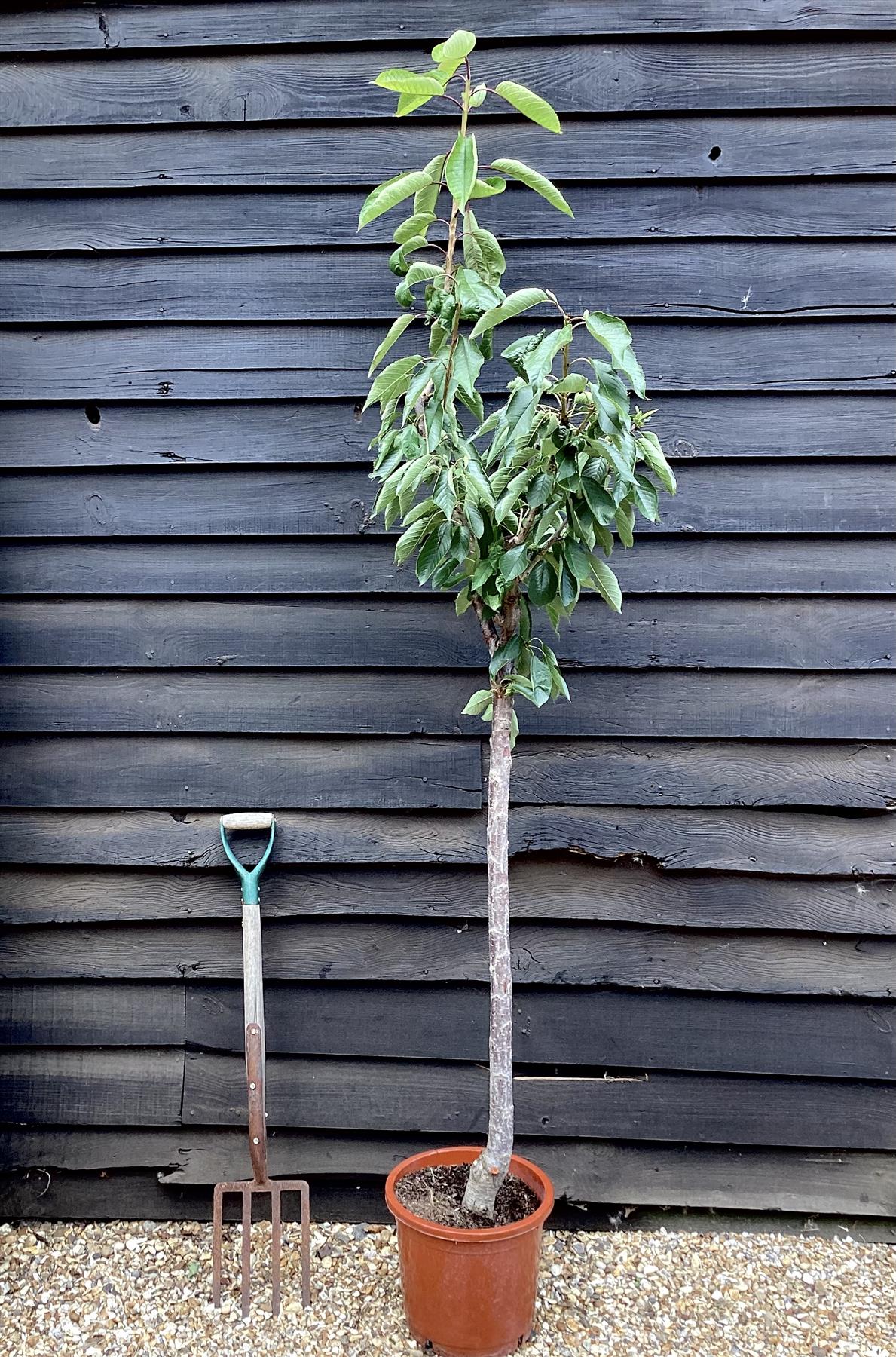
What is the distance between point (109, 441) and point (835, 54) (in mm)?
1830

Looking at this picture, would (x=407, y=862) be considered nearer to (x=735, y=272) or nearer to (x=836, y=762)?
(x=836, y=762)

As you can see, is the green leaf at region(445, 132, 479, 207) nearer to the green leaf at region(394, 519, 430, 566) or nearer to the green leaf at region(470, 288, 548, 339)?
the green leaf at region(470, 288, 548, 339)

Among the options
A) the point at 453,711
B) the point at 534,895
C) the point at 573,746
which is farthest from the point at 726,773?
the point at 453,711

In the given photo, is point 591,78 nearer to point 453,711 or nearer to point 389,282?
point 389,282

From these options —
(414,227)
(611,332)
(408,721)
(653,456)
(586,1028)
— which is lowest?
(586,1028)

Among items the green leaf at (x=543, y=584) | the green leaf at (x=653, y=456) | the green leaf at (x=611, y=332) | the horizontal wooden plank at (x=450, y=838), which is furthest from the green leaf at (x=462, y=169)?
the horizontal wooden plank at (x=450, y=838)

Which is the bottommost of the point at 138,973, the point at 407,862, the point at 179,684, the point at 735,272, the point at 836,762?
the point at 138,973

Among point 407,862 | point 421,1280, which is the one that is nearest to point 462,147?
point 407,862

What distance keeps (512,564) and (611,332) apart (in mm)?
398

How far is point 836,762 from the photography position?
1953mm

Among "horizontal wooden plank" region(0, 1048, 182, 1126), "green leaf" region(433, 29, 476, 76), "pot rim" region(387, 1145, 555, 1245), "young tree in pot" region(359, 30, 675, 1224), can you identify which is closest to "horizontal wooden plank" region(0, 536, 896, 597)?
"young tree in pot" region(359, 30, 675, 1224)

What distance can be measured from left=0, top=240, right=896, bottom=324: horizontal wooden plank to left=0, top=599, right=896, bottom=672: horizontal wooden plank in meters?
0.65

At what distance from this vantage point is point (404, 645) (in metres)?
1.96

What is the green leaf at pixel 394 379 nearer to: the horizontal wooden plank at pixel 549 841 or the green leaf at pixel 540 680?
the green leaf at pixel 540 680
